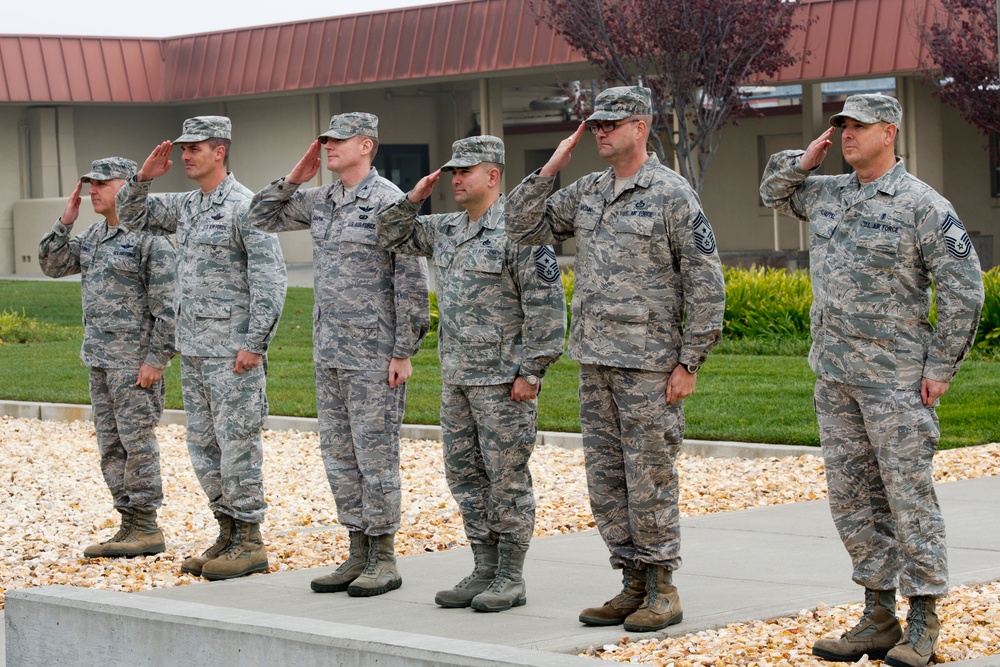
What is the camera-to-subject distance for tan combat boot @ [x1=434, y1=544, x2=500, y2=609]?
635 centimetres

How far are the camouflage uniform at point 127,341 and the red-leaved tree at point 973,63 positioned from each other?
551 inches

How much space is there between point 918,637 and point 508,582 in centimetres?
179

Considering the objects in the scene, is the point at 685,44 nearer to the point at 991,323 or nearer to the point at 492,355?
the point at 991,323

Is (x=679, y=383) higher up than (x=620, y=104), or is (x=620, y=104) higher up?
(x=620, y=104)

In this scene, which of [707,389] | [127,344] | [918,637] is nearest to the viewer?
[918,637]

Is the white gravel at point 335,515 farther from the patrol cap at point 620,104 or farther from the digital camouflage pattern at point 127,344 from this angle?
the patrol cap at point 620,104

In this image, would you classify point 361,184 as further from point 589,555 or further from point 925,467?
point 925,467

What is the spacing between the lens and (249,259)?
733 cm

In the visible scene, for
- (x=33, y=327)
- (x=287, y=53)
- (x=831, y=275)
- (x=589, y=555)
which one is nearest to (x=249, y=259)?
(x=589, y=555)

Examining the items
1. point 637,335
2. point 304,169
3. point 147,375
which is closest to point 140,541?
point 147,375

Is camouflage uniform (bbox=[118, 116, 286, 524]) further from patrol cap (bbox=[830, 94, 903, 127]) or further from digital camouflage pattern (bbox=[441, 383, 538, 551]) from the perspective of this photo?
patrol cap (bbox=[830, 94, 903, 127])

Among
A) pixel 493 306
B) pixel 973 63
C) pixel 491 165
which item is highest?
pixel 973 63

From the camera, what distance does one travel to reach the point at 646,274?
586cm

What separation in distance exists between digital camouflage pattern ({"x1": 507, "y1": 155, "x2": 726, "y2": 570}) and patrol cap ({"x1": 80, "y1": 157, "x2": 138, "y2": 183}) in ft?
9.90
